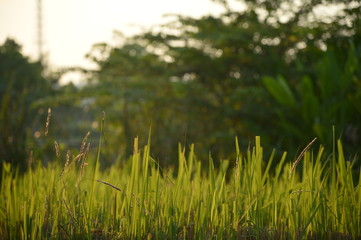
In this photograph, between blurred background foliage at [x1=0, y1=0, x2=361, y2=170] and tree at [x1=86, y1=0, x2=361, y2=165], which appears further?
tree at [x1=86, y1=0, x2=361, y2=165]

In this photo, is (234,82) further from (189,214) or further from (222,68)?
(189,214)

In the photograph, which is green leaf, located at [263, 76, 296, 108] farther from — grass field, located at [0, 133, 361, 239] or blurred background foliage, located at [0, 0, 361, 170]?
grass field, located at [0, 133, 361, 239]

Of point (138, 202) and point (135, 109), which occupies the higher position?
point (135, 109)

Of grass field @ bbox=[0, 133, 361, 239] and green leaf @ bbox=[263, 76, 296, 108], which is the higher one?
green leaf @ bbox=[263, 76, 296, 108]

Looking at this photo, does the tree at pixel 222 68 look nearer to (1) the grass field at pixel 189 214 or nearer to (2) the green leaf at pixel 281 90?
(2) the green leaf at pixel 281 90

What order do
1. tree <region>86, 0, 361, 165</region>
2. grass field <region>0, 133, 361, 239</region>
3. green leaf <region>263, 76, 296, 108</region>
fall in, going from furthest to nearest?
tree <region>86, 0, 361, 165</region> → green leaf <region>263, 76, 296, 108</region> → grass field <region>0, 133, 361, 239</region>

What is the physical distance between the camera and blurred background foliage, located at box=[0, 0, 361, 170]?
414cm

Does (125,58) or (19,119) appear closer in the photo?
(19,119)

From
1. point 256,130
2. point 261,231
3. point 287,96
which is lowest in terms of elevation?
point 261,231

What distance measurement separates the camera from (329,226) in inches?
62.4

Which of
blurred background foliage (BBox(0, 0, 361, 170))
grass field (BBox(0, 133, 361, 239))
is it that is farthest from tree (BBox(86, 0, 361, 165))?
grass field (BBox(0, 133, 361, 239))

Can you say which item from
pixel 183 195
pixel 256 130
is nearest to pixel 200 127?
pixel 256 130

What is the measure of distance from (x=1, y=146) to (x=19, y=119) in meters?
0.26

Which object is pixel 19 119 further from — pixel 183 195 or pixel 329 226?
pixel 329 226
